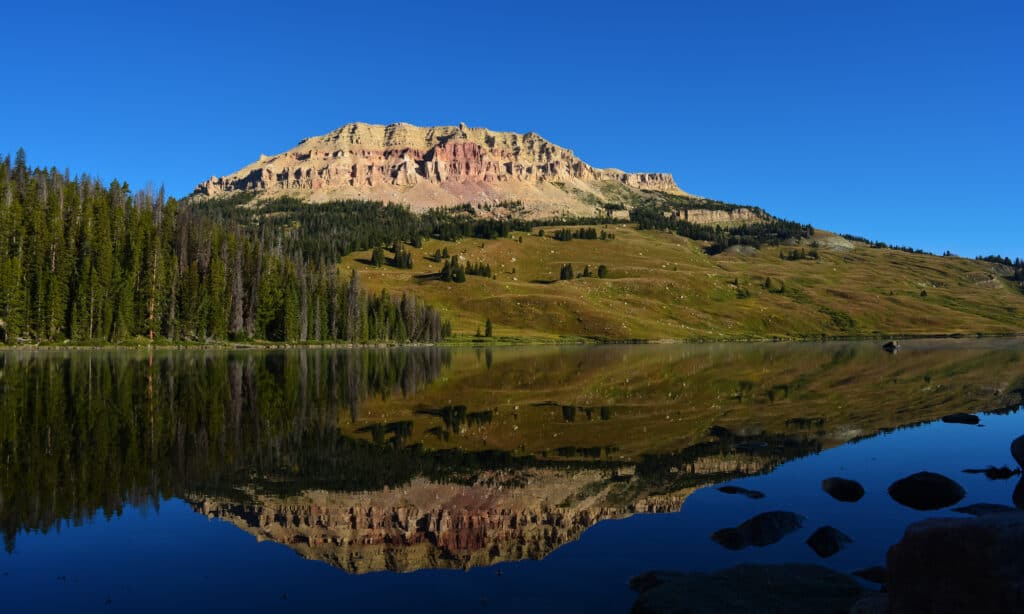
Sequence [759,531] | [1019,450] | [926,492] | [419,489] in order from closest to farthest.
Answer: [759,531], [419,489], [926,492], [1019,450]

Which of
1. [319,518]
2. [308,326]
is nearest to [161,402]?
[319,518]

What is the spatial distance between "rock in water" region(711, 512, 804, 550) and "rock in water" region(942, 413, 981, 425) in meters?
32.2

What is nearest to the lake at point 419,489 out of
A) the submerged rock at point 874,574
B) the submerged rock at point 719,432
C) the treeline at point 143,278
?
the submerged rock at point 719,432

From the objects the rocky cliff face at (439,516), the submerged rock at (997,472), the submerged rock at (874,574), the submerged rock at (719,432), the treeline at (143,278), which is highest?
the treeline at (143,278)

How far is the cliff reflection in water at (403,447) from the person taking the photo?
20.5 metres

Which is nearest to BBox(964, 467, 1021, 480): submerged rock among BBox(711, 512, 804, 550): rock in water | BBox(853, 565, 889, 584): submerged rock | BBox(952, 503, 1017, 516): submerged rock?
BBox(952, 503, 1017, 516): submerged rock

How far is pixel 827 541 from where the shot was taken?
19172 mm

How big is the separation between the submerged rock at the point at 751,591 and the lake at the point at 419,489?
923mm

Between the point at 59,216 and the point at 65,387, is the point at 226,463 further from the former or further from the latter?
the point at 59,216

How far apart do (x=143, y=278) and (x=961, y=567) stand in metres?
144

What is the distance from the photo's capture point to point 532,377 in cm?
7806

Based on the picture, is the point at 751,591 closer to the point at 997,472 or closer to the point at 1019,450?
the point at 1019,450

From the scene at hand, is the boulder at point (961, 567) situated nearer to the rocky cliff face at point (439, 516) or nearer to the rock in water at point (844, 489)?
the rocky cliff face at point (439, 516)

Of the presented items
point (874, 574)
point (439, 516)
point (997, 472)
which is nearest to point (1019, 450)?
point (997, 472)
